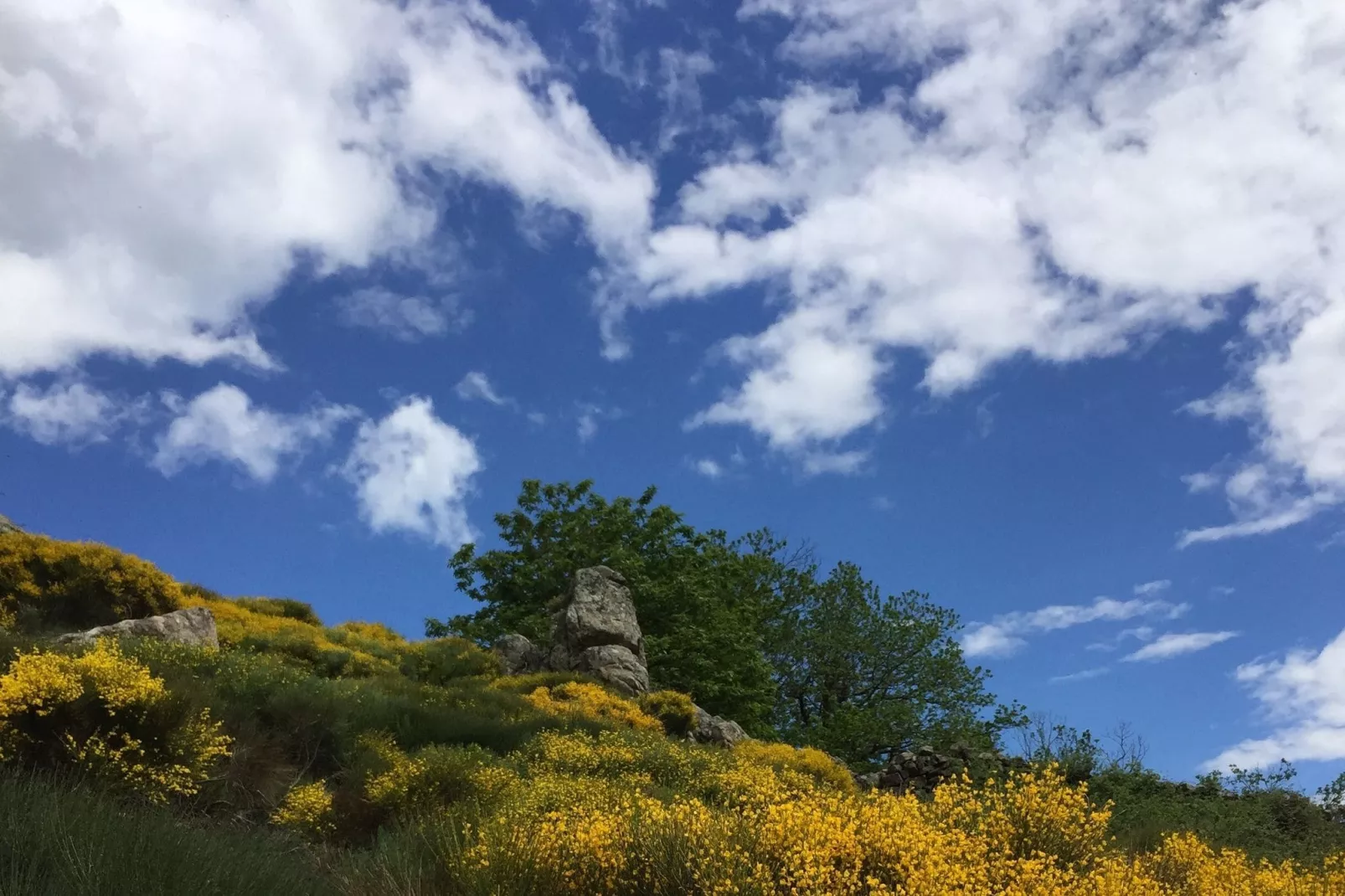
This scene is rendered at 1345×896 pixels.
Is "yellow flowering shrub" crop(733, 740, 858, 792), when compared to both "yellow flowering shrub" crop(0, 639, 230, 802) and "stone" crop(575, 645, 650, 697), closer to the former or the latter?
"stone" crop(575, 645, 650, 697)

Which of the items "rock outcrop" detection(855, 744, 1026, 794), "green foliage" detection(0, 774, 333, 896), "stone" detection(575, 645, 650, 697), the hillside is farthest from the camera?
"stone" detection(575, 645, 650, 697)

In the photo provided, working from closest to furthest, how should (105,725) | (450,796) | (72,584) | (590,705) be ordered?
(105,725) < (450,796) < (72,584) < (590,705)

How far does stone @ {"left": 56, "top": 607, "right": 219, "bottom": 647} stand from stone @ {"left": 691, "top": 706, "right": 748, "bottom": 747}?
9.56m

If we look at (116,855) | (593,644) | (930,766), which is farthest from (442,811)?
(930,766)

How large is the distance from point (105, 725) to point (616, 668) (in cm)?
1552

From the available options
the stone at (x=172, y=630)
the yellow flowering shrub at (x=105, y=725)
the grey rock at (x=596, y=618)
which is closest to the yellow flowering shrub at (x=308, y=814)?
the yellow flowering shrub at (x=105, y=725)

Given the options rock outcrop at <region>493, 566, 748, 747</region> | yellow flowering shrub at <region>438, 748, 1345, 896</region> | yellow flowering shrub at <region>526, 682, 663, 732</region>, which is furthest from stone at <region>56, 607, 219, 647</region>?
yellow flowering shrub at <region>438, 748, 1345, 896</region>

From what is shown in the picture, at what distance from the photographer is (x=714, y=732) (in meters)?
20.0

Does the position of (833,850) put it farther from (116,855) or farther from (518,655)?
(518,655)

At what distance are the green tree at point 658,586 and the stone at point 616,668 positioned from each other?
156 inches

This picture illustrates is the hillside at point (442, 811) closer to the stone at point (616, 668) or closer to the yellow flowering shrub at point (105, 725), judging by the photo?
the yellow flowering shrub at point (105, 725)

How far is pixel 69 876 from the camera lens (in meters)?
4.23

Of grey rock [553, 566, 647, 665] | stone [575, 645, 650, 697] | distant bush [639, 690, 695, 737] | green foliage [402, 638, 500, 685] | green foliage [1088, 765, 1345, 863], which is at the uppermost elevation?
grey rock [553, 566, 647, 665]

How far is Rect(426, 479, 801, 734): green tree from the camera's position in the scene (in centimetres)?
2797
